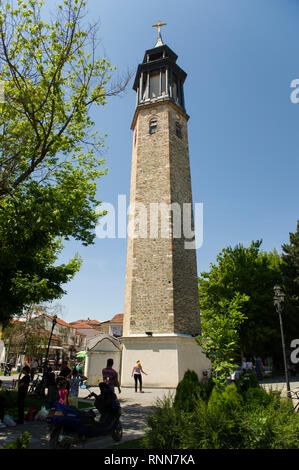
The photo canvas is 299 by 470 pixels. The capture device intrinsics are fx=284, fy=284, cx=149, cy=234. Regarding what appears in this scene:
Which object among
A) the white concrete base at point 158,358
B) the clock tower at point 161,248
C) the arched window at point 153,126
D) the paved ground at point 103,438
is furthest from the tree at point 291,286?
the paved ground at point 103,438

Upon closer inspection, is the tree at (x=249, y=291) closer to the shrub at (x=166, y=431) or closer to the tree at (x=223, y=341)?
the tree at (x=223, y=341)

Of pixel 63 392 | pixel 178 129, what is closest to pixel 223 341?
pixel 63 392

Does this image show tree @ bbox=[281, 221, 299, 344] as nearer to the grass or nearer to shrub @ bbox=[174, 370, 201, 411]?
shrub @ bbox=[174, 370, 201, 411]

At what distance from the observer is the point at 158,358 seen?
15758mm

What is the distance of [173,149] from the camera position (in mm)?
21297

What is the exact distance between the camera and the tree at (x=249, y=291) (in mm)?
22875

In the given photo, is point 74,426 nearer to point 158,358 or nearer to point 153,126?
point 158,358

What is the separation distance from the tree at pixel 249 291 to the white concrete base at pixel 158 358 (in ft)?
21.0

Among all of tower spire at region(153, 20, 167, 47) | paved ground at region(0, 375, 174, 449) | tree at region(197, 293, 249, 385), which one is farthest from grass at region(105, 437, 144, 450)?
tower spire at region(153, 20, 167, 47)

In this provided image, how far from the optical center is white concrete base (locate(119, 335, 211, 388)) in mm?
15375

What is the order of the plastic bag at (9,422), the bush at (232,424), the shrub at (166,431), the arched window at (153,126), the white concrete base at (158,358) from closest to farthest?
the bush at (232,424)
the shrub at (166,431)
the plastic bag at (9,422)
the white concrete base at (158,358)
the arched window at (153,126)

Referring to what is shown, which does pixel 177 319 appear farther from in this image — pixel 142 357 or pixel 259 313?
pixel 259 313

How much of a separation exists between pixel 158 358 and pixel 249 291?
467 inches

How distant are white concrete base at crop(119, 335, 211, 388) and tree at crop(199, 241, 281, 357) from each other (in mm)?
6400
